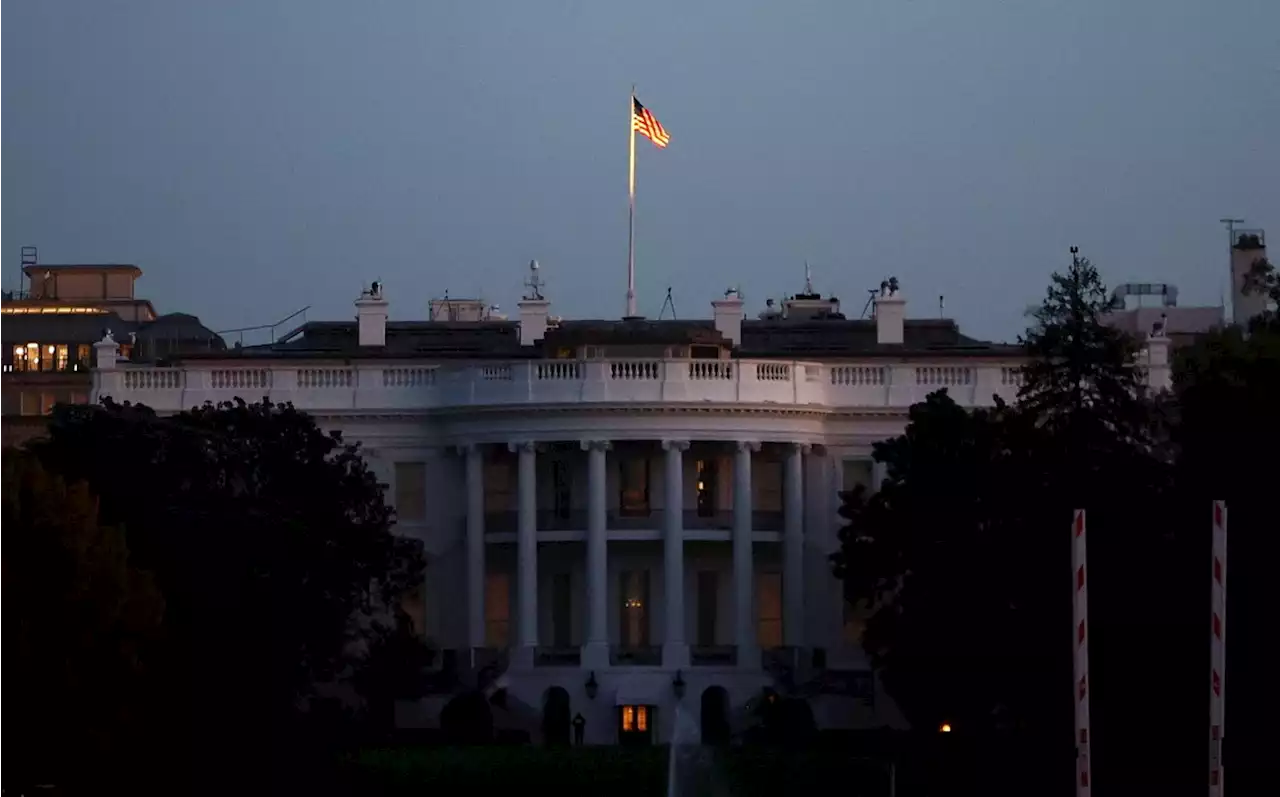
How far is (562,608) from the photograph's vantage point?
112000 millimetres

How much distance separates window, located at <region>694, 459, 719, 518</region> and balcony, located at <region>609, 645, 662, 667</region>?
565cm

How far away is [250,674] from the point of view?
87.8 m

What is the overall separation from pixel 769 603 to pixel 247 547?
2315 cm

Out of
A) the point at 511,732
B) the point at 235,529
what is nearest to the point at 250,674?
the point at 235,529

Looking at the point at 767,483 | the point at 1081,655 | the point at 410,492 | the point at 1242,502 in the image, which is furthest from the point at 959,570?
the point at 1081,655

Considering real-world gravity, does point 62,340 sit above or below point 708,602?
above

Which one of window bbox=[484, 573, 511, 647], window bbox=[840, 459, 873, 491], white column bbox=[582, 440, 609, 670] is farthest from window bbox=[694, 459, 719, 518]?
window bbox=[484, 573, 511, 647]

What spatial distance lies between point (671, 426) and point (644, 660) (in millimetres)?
6866

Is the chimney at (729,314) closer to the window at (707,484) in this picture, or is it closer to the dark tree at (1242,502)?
the window at (707,484)

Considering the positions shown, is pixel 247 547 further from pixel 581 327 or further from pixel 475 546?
pixel 581 327

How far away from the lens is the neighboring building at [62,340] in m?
139

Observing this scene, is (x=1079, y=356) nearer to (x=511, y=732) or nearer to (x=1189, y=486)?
(x=1189, y=486)

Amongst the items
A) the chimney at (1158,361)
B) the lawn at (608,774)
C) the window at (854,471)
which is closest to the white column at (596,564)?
the window at (854,471)

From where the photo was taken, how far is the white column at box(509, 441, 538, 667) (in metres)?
107
